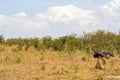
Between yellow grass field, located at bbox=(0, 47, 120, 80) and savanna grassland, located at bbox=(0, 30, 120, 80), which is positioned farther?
savanna grassland, located at bbox=(0, 30, 120, 80)

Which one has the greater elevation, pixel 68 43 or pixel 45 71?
pixel 68 43

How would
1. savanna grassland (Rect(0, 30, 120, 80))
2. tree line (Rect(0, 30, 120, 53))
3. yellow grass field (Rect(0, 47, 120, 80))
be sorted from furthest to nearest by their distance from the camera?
tree line (Rect(0, 30, 120, 53)) < savanna grassland (Rect(0, 30, 120, 80)) < yellow grass field (Rect(0, 47, 120, 80))

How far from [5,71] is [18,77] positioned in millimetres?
1345

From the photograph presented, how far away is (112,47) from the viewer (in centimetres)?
2608

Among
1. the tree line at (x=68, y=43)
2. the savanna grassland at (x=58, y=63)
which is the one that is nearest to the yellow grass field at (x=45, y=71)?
the savanna grassland at (x=58, y=63)

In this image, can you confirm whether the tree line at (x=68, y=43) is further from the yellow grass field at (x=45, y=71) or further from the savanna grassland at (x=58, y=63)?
the yellow grass field at (x=45, y=71)

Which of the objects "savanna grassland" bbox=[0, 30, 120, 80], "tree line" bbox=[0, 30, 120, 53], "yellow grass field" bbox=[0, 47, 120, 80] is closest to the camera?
"yellow grass field" bbox=[0, 47, 120, 80]

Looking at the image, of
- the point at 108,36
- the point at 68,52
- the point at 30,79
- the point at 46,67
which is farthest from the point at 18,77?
the point at 108,36

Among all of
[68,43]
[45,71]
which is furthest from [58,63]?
[68,43]

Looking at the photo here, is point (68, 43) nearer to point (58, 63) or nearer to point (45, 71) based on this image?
point (58, 63)

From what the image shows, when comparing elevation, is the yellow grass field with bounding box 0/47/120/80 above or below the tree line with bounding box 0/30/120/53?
below

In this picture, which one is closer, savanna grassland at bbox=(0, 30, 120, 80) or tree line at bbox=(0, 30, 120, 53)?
savanna grassland at bbox=(0, 30, 120, 80)

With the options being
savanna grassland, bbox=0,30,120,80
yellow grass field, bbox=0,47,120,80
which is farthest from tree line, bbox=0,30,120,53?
yellow grass field, bbox=0,47,120,80

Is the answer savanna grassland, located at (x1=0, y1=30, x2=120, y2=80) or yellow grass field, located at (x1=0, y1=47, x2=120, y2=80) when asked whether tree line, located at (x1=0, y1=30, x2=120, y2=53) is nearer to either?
savanna grassland, located at (x1=0, y1=30, x2=120, y2=80)
